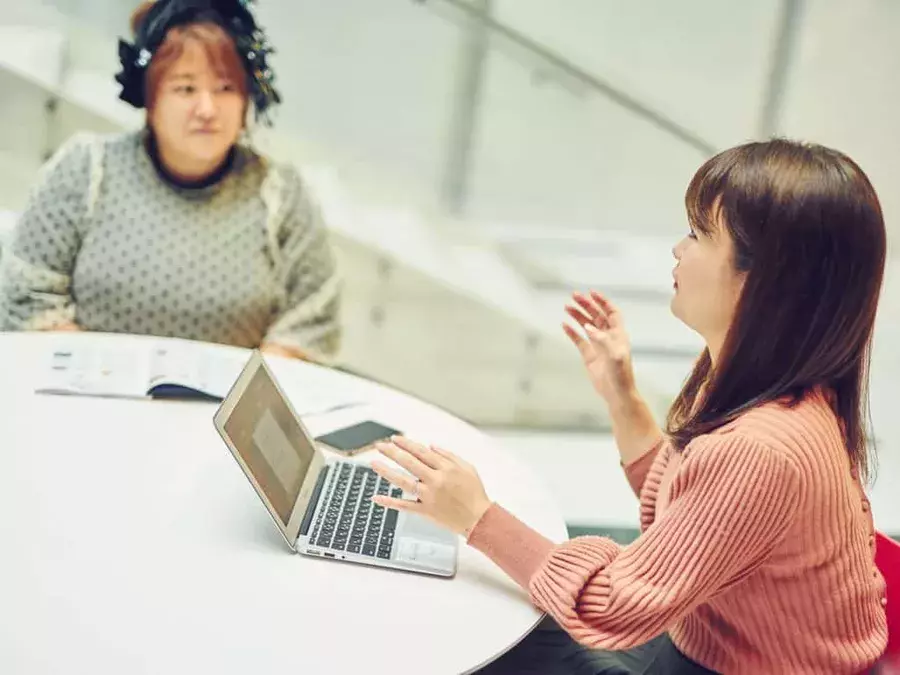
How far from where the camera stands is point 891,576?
4.01 feet

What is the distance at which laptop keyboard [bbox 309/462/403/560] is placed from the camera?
1232 mm

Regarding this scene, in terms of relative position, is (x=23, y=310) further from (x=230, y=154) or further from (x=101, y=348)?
(x=230, y=154)

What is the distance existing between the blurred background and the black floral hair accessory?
479 mm

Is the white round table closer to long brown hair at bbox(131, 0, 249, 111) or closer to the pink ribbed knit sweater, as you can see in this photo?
the pink ribbed knit sweater

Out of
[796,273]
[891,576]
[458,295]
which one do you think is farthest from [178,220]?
[891,576]

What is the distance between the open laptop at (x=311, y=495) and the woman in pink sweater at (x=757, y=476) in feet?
0.21

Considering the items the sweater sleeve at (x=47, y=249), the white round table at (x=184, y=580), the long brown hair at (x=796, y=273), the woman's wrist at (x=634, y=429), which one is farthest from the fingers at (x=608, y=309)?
the sweater sleeve at (x=47, y=249)

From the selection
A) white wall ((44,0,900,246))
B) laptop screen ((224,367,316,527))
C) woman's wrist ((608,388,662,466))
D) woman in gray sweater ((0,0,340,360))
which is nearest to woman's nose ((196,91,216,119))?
woman in gray sweater ((0,0,340,360))

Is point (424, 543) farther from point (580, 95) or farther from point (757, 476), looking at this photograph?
point (580, 95)

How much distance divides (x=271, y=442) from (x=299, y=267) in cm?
104

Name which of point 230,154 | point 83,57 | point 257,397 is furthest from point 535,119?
point 257,397

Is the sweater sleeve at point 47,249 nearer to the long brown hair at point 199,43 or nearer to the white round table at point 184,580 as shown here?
the long brown hair at point 199,43

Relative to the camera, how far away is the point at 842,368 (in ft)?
3.78

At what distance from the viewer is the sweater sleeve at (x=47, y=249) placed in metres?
2.12
